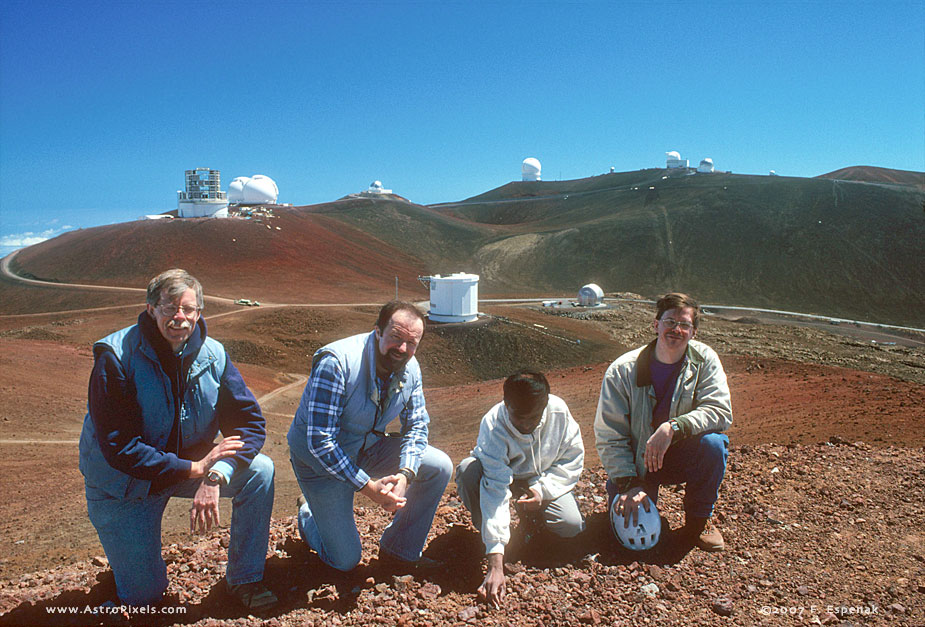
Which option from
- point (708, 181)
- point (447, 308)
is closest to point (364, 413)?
point (447, 308)

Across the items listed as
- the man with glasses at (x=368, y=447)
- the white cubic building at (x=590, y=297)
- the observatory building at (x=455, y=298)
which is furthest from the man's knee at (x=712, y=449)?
the white cubic building at (x=590, y=297)

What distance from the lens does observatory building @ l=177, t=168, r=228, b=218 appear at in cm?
5041

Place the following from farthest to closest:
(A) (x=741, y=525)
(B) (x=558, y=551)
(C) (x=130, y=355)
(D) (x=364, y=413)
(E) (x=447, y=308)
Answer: (E) (x=447, y=308)
(A) (x=741, y=525)
(B) (x=558, y=551)
(D) (x=364, y=413)
(C) (x=130, y=355)

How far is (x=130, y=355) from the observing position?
300 centimetres

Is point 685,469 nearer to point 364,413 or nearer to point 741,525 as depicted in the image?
point 741,525

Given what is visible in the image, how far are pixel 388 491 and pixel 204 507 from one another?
3.21 feet

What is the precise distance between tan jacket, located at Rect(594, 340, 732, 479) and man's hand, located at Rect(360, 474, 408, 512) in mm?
1316

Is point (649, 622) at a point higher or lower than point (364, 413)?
lower

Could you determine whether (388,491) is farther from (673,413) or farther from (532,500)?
(673,413)

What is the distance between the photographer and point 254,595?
329 centimetres

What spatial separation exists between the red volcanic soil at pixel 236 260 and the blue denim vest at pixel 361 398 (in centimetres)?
3125

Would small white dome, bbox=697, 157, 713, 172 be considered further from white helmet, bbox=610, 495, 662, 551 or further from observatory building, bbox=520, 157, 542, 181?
white helmet, bbox=610, 495, 662, 551

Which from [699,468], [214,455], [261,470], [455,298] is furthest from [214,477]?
[455,298]

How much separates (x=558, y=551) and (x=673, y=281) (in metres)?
49.1
